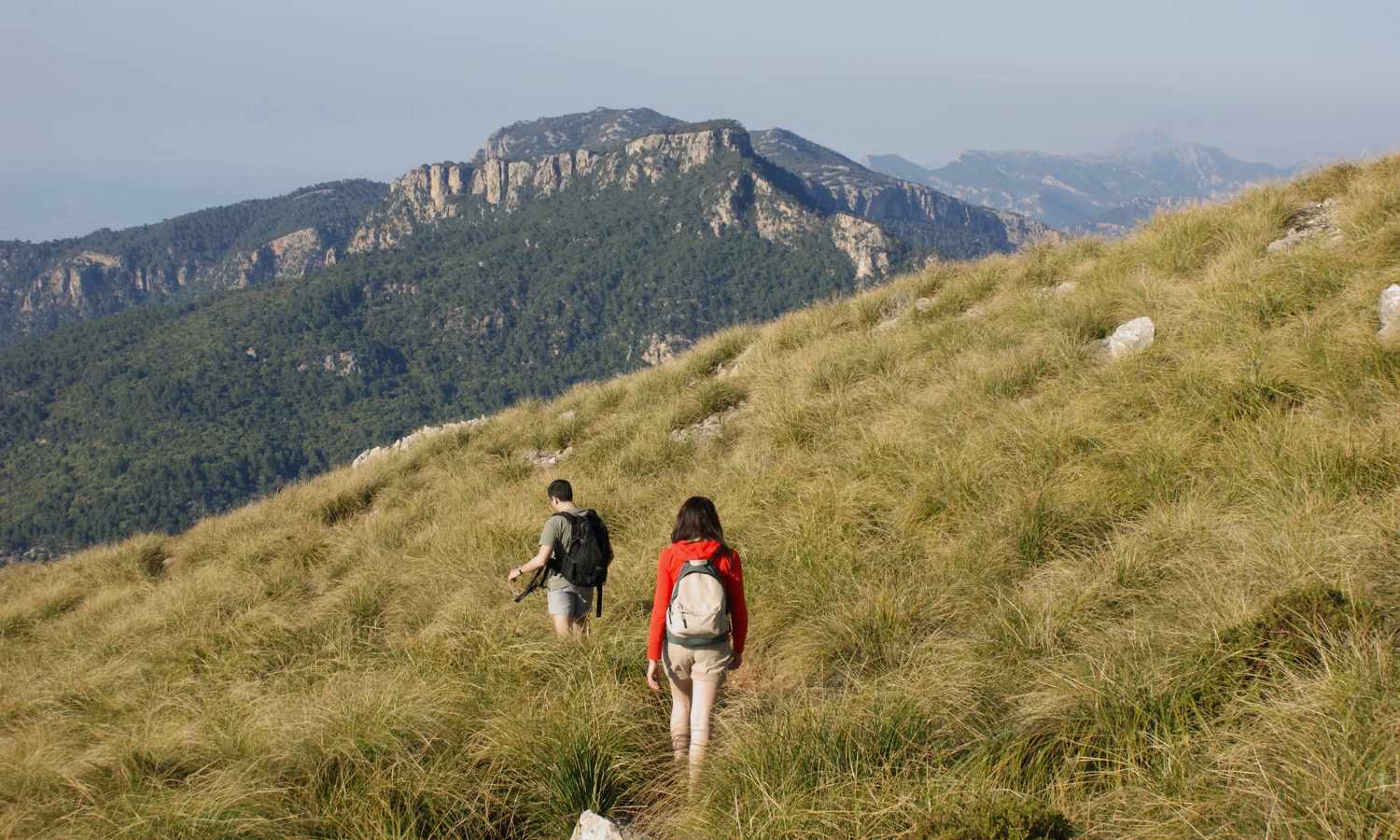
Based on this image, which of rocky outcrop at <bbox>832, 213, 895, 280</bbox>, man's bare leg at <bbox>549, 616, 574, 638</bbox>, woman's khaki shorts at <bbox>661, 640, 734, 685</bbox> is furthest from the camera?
rocky outcrop at <bbox>832, 213, 895, 280</bbox>

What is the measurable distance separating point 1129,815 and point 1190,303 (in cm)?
620

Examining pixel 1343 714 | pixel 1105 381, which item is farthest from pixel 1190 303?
pixel 1343 714

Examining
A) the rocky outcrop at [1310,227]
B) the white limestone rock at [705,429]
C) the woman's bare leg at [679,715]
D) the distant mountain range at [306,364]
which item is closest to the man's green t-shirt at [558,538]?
the woman's bare leg at [679,715]

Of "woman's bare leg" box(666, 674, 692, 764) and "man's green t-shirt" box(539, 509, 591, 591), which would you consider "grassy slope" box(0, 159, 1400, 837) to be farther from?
"man's green t-shirt" box(539, 509, 591, 591)

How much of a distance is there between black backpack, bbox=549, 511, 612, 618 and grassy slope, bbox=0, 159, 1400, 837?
1.36ft

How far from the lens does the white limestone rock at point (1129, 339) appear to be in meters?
→ 6.99

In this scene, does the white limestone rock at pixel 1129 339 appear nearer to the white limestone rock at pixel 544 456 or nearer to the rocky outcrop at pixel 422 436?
the white limestone rock at pixel 544 456

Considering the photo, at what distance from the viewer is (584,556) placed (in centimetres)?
509

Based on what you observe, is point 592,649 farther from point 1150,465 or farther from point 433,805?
point 1150,465

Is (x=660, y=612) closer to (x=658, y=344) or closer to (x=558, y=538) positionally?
(x=558, y=538)

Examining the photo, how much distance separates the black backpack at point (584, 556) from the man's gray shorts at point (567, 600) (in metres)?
0.08

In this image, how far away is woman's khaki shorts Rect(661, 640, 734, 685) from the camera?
3.47m

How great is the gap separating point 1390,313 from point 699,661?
5.95 meters

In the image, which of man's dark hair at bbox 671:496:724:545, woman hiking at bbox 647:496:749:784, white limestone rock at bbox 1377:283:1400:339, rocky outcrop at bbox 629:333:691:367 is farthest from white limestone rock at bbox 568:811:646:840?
rocky outcrop at bbox 629:333:691:367
